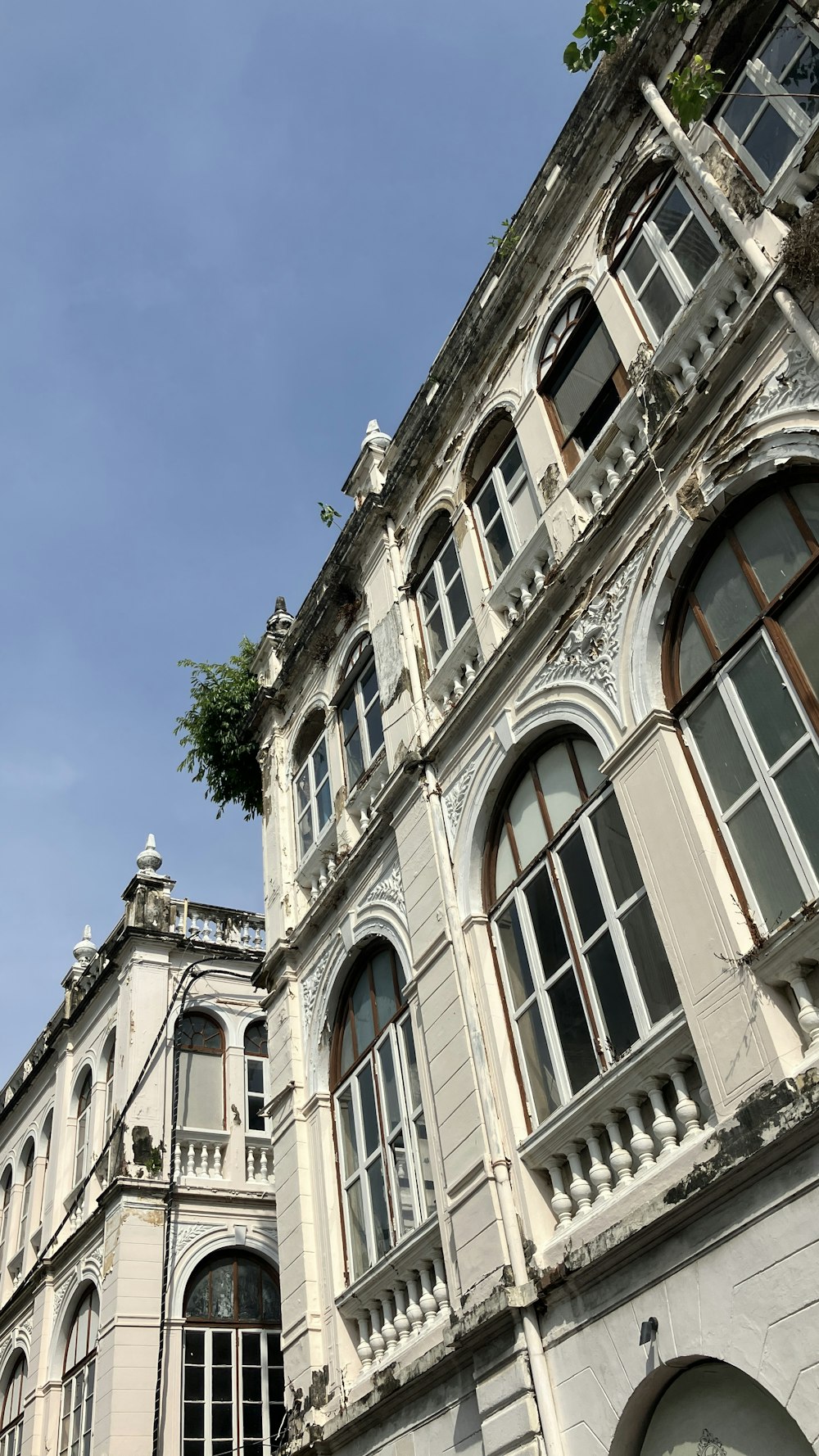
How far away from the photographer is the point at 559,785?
7.97 meters

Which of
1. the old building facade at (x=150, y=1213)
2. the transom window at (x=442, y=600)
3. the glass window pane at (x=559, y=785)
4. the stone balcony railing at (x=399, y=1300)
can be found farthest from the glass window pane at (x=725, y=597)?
the old building facade at (x=150, y=1213)

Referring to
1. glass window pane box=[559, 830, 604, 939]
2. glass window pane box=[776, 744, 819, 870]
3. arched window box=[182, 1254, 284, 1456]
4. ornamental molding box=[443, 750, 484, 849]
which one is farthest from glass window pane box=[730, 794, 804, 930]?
arched window box=[182, 1254, 284, 1456]

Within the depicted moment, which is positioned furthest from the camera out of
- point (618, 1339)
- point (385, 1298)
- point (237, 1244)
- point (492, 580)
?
point (237, 1244)

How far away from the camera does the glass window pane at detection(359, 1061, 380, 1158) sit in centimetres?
943

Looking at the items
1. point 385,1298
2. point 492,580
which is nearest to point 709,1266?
point 385,1298

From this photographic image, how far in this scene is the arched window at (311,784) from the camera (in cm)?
1191

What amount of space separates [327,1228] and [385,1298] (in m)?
1.06

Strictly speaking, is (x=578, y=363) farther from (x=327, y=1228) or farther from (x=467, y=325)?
(x=327, y=1228)

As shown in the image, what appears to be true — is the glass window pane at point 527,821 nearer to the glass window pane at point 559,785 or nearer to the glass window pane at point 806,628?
the glass window pane at point 559,785

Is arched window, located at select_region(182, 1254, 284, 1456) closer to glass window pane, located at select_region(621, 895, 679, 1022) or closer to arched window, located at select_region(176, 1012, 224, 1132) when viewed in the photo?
arched window, located at select_region(176, 1012, 224, 1132)

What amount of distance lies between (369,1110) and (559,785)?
343cm

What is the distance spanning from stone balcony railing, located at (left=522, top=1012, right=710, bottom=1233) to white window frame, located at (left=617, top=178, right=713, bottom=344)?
4.50 meters

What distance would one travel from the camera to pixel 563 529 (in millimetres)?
8320

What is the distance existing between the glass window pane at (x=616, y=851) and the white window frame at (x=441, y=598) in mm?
2698
